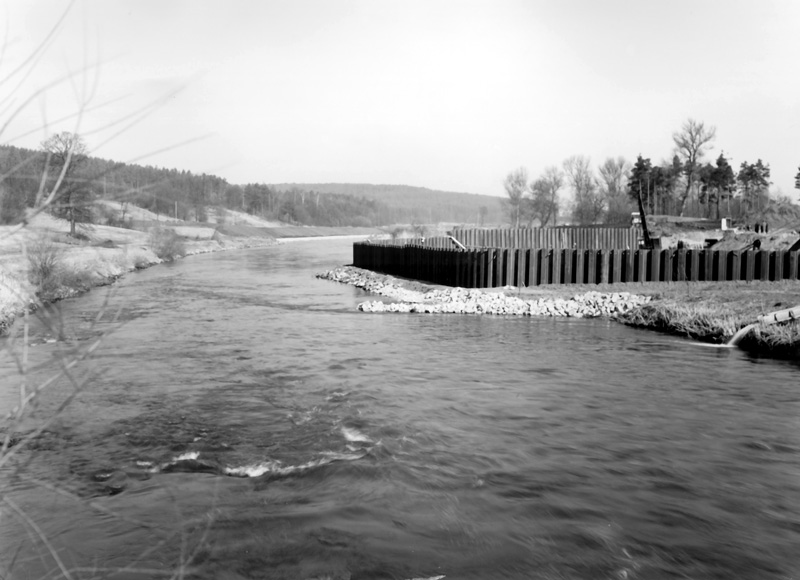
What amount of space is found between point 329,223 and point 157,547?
174294 millimetres

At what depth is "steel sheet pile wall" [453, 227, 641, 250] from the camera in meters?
43.3

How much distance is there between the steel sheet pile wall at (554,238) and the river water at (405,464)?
2907 cm

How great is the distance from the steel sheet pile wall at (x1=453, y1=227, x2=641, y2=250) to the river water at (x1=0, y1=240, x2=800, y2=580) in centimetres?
2907

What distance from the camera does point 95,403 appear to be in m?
10.3

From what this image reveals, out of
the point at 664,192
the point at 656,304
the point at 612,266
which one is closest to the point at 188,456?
the point at 656,304

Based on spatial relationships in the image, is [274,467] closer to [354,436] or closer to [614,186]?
[354,436]

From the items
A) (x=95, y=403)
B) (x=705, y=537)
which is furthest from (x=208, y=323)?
(x=705, y=537)

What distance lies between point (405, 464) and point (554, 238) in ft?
124

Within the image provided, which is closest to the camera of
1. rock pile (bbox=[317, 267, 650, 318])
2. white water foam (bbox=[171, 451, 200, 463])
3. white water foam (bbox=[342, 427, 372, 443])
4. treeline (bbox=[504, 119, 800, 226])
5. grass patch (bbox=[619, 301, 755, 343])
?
white water foam (bbox=[171, 451, 200, 463])

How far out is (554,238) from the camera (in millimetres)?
44375

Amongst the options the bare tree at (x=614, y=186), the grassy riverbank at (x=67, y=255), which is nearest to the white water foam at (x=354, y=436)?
the grassy riverbank at (x=67, y=255)

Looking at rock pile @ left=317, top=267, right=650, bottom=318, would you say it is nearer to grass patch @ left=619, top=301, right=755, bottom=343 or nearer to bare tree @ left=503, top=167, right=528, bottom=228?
grass patch @ left=619, top=301, right=755, bottom=343

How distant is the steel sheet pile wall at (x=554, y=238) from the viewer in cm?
4328

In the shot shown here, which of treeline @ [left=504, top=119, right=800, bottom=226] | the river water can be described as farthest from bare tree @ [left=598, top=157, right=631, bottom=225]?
the river water
